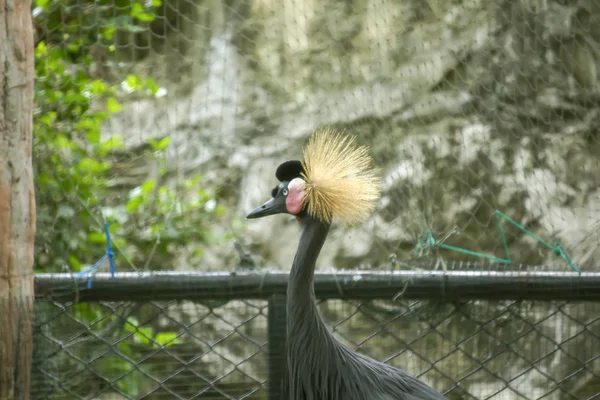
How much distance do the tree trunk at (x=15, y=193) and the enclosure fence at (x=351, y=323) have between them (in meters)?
0.19

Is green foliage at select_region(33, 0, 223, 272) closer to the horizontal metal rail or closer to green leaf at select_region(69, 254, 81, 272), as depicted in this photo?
green leaf at select_region(69, 254, 81, 272)

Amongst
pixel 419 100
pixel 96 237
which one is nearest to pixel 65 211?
pixel 96 237

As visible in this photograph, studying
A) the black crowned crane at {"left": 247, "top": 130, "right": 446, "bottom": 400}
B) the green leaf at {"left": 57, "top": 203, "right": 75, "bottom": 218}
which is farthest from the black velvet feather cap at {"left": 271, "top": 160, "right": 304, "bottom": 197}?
the green leaf at {"left": 57, "top": 203, "right": 75, "bottom": 218}

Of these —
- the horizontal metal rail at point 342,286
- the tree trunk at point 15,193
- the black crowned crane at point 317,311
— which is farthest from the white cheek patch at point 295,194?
the tree trunk at point 15,193

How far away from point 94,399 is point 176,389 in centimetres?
19

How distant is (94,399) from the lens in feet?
5.71

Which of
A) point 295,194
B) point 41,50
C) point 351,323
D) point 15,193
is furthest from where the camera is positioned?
point 41,50

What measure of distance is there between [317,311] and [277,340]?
0.14 metres

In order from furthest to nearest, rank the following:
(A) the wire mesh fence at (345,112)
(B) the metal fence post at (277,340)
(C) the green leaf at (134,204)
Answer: (C) the green leaf at (134,204), (A) the wire mesh fence at (345,112), (B) the metal fence post at (277,340)

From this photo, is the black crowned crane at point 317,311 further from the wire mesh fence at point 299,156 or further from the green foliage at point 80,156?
the green foliage at point 80,156

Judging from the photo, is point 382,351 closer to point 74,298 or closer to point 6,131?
point 74,298

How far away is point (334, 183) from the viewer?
158cm

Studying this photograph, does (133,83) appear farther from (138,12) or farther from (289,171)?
(289,171)

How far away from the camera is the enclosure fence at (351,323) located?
153 cm
